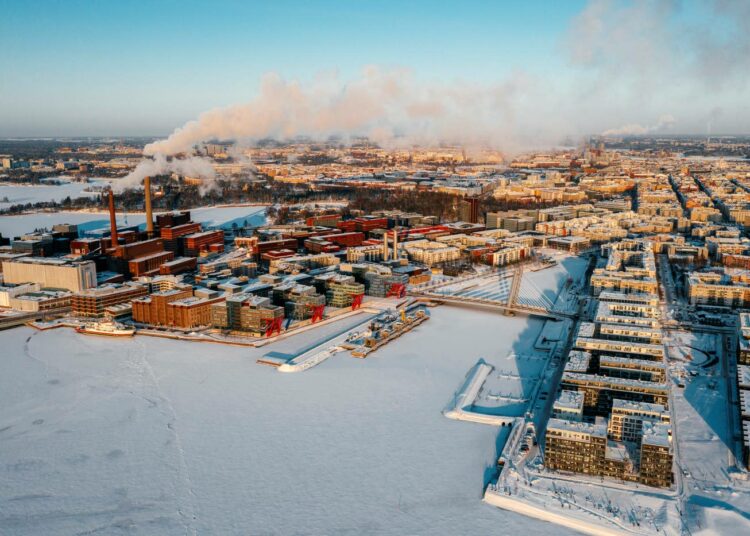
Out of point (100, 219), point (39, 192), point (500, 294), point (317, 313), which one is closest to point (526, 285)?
point (500, 294)

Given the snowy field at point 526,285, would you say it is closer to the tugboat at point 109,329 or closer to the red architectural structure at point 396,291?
the red architectural structure at point 396,291

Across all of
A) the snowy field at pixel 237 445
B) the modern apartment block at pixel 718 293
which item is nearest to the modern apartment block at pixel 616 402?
the snowy field at pixel 237 445

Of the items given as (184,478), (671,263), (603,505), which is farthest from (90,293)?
(671,263)

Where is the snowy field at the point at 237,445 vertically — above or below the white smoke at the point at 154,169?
below

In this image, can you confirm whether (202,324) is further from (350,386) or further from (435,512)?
(435,512)

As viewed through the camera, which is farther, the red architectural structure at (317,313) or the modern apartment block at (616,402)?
the red architectural structure at (317,313)

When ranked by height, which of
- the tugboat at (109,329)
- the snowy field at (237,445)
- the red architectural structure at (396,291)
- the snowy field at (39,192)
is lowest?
the snowy field at (237,445)

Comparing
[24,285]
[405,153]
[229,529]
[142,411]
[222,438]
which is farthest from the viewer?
[405,153]
